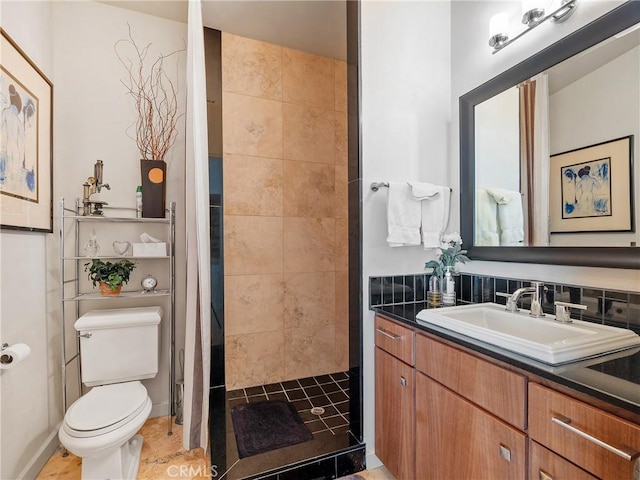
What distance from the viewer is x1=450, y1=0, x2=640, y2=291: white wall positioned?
4.09ft

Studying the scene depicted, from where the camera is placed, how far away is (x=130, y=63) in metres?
2.10

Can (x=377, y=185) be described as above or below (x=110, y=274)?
above

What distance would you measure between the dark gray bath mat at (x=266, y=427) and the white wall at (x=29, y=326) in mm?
997

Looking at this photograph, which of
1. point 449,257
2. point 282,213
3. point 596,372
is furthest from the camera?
point 282,213

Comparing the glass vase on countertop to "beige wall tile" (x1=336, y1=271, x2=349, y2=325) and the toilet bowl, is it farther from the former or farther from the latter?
the toilet bowl

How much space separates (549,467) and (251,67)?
109 inches

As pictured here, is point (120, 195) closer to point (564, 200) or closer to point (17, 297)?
point (17, 297)

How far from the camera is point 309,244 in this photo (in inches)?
106

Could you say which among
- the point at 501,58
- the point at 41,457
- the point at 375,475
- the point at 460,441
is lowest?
the point at 375,475

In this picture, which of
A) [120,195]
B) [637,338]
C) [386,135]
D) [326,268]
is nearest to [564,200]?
[637,338]

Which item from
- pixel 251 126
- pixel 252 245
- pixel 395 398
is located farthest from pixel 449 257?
pixel 251 126

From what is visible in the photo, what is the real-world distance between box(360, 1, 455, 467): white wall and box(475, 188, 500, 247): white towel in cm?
28

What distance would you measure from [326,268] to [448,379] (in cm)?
162

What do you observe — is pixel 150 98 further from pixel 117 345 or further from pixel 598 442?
pixel 598 442
